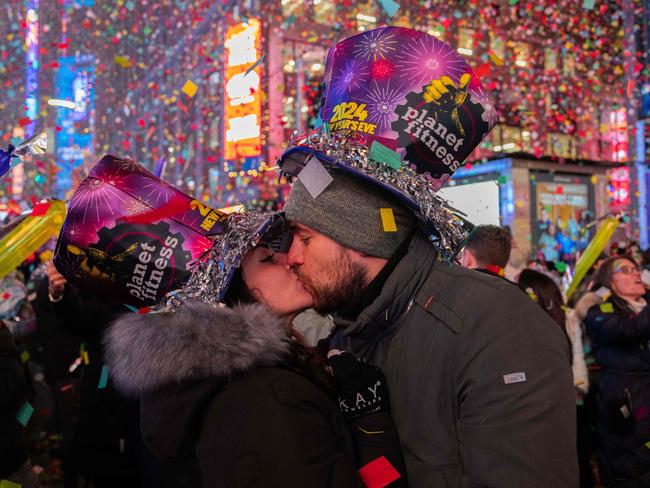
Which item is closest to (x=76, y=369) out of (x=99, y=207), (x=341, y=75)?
(x=99, y=207)

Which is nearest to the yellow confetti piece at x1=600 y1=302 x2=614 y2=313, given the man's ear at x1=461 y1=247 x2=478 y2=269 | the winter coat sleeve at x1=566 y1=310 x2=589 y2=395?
the winter coat sleeve at x1=566 y1=310 x2=589 y2=395

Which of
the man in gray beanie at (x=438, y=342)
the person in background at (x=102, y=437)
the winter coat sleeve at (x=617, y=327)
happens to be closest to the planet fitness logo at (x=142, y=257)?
the man in gray beanie at (x=438, y=342)

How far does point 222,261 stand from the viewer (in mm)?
2016

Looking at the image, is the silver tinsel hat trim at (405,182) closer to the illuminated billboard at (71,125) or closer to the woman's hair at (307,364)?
the woman's hair at (307,364)

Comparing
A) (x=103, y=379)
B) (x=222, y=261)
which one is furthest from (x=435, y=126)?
(x=103, y=379)

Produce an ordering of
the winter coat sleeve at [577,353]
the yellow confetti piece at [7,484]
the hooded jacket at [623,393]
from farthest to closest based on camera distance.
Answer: the winter coat sleeve at [577,353] < the hooded jacket at [623,393] < the yellow confetti piece at [7,484]

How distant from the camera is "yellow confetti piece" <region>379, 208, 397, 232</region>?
2.07m

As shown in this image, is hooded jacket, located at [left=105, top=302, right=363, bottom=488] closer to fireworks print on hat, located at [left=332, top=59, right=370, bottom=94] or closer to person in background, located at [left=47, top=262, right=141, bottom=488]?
fireworks print on hat, located at [left=332, top=59, right=370, bottom=94]

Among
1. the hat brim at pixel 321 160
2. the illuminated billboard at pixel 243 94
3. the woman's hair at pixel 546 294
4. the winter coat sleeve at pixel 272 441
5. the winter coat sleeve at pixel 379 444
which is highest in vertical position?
the illuminated billboard at pixel 243 94

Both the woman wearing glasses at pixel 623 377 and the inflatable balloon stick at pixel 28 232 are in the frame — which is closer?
the inflatable balloon stick at pixel 28 232

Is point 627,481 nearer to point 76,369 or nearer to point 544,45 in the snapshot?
point 76,369

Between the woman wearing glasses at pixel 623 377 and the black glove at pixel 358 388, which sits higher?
the black glove at pixel 358 388

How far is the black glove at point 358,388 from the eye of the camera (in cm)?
180

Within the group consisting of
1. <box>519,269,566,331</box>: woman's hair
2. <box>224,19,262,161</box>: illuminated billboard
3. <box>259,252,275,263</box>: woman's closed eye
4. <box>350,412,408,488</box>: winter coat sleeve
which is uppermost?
<box>224,19,262,161</box>: illuminated billboard
